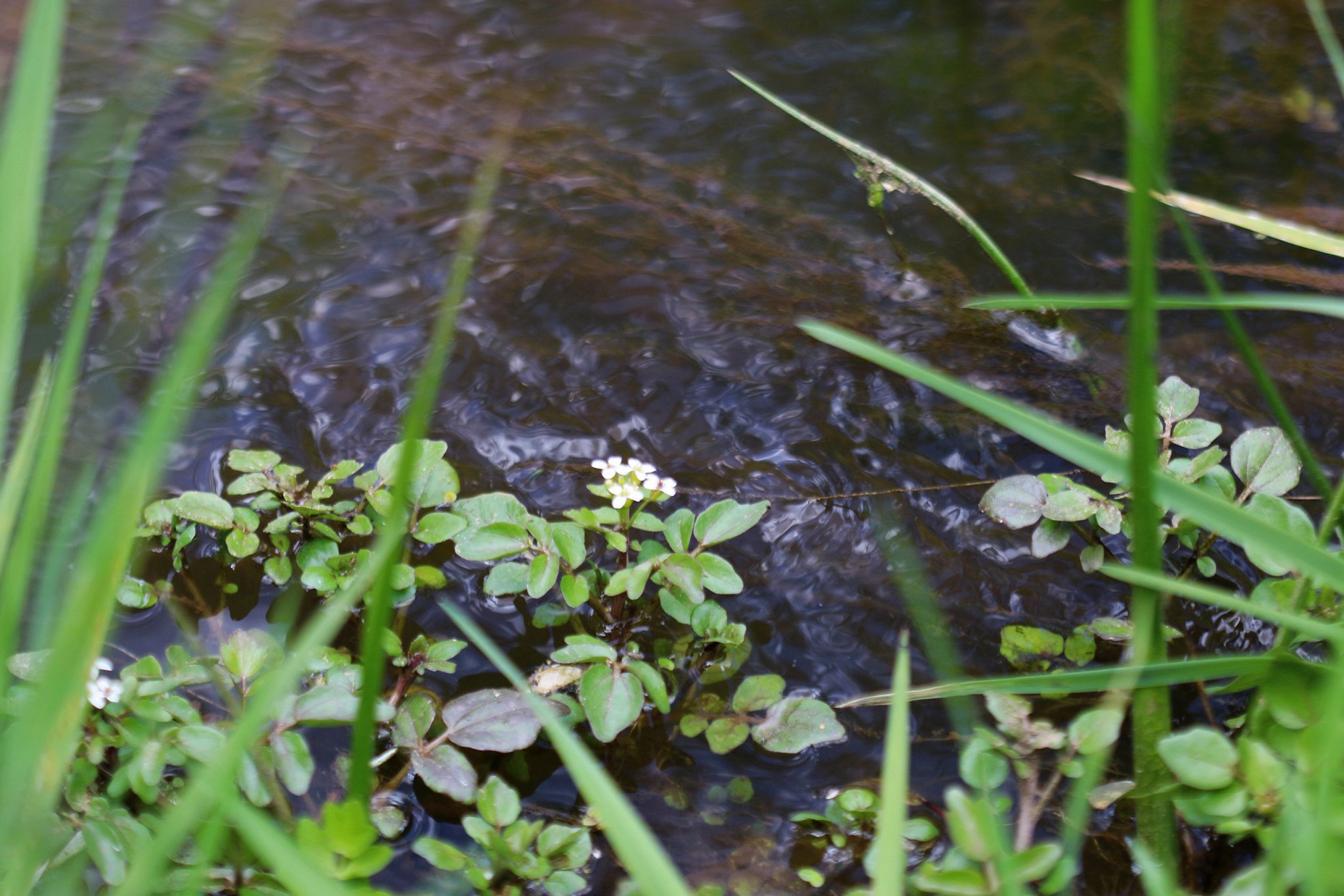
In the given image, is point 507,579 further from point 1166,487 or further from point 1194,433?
point 1194,433

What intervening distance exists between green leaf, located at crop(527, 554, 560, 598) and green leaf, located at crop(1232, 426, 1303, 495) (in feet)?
3.09

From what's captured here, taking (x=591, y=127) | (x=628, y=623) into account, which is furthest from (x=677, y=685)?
(x=591, y=127)

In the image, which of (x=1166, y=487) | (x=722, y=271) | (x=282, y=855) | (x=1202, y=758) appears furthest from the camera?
(x=722, y=271)

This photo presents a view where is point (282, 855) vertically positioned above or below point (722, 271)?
above

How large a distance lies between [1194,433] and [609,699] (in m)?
0.93

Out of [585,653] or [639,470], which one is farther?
[639,470]

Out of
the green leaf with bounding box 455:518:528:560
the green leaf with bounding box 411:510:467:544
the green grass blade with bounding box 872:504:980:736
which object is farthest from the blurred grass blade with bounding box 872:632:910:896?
the green leaf with bounding box 411:510:467:544

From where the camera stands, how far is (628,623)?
1.50 meters

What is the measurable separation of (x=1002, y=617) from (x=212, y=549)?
129 centimetres

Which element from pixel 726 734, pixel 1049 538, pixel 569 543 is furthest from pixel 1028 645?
pixel 569 543

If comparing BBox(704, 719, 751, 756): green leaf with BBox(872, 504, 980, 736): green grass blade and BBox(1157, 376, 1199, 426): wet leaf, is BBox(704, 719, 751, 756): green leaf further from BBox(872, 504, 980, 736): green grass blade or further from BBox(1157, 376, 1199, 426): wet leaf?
BBox(1157, 376, 1199, 426): wet leaf

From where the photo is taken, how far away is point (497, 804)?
3.66 feet

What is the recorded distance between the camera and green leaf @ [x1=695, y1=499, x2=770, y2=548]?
1.38 meters

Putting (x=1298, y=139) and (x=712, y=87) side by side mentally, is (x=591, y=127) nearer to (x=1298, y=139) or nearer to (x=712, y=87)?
(x=712, y=87)
